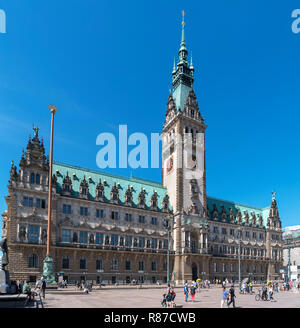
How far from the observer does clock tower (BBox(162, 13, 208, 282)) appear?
8331 cm

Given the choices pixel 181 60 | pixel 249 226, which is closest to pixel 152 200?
pixel 249 226

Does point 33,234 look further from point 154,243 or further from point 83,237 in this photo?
point 154,243

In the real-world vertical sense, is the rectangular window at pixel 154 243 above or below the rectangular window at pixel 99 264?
above

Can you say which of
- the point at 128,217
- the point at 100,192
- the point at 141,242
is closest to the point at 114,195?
the point at 100,192

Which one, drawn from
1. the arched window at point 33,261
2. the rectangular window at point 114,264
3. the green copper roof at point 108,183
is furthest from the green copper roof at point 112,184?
the arched window at point 33,261

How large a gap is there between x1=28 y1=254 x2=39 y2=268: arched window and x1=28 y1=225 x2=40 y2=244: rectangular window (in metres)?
Result: 2.66

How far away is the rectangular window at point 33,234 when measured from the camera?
62.7m

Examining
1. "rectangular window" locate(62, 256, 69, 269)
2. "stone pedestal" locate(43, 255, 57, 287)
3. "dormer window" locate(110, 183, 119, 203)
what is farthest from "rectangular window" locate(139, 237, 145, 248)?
"stone pedestal" locate(43, 255, 57, 287)

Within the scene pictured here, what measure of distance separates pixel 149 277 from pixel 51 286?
119 feet

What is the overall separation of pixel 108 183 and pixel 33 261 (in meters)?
26.4

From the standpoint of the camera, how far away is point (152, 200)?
83.8 metres

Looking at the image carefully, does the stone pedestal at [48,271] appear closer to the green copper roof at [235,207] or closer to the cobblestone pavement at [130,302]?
the cobblestone pavement at [130,302]

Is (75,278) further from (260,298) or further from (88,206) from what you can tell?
(260,298)

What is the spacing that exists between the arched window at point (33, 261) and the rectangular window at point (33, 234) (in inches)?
105
